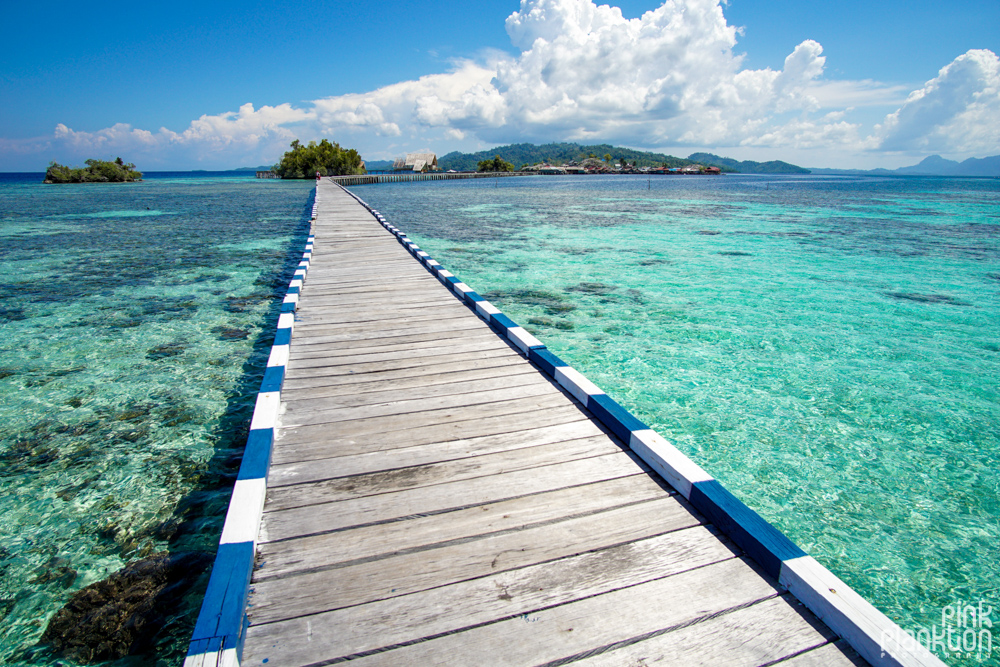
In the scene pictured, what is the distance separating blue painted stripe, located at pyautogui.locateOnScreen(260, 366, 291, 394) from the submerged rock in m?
1.14

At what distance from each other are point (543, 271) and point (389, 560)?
9674 millimetres

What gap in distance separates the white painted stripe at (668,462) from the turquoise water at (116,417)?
8.63 ft

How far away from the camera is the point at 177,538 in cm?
320

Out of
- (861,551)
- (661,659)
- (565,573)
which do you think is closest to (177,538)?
(565,573)

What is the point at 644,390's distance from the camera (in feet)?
18.1

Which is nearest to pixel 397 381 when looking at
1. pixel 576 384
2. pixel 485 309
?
pixel 576 384

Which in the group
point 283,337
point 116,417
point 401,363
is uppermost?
point 283,337

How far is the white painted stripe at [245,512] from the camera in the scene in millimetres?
2164

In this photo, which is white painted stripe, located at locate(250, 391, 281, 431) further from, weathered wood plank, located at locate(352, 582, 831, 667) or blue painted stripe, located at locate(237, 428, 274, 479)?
weathered wood plank, located at locate(352, 582, 831, 667)

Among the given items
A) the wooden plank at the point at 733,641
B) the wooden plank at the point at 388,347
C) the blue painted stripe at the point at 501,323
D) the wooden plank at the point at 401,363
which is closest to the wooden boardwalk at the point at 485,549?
the wooden plank at the point at 733,641

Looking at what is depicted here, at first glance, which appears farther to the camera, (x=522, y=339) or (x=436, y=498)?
(x=522, y=339)

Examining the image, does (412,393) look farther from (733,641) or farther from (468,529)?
(733,641)

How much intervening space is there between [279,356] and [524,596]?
3122 mm

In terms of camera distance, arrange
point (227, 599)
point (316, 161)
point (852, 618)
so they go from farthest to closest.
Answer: point (316, 161) → point (227, 599) → point (852, 618)
